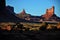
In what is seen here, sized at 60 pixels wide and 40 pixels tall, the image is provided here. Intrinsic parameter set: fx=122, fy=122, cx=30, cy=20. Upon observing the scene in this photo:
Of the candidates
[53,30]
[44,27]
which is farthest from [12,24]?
[53,30]

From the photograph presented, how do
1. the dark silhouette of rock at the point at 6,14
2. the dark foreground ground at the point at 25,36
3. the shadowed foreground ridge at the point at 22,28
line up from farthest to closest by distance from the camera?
1. the dark silhouette of rock at the point at 6,14
2. the shadowed foreground ridge at the point at 22,28
3. the dark foreground ground at the point at 25,36

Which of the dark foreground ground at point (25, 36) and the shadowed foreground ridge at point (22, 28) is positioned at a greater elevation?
the shadowed foreground ridge at point (22, 28)

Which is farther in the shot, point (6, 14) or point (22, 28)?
point (6, 14)

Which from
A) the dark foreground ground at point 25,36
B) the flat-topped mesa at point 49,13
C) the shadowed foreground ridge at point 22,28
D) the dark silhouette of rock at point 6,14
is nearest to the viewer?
the dark foreground ground at point 25,36

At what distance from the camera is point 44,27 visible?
7.12 metres

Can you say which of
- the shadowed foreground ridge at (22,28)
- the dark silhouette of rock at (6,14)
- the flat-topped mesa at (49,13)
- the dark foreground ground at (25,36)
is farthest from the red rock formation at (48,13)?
the dark foreground ground at (25,36)

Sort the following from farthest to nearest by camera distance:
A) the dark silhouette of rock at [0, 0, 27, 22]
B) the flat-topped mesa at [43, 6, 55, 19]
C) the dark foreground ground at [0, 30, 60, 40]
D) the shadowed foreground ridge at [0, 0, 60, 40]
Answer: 1. the flat-topped mesa at [43, 6, 55, 19]
2. the dark silhouette of rock at [0, 0, 27, 22]
3. the shadowed foreground ridge at [0, 0, 60, 40]
4. the dark foreground ground at [0, 30, 60, 40]

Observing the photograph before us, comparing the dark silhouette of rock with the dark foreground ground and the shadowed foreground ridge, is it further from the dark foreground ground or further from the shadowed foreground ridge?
the dark foreground ground

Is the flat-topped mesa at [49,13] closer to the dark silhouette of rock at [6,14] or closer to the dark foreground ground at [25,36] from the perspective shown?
the dark silhouette of rock at [6,14]

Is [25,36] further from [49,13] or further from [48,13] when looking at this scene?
[49,13]

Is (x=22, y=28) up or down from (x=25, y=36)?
up

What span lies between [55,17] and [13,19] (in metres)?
3.09

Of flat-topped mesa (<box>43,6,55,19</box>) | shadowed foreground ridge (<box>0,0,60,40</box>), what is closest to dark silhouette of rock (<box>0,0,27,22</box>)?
shadowed foreground ridge (<box>0,0,60,40</box>)

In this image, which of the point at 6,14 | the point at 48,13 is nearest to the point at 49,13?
the point at 48,13
